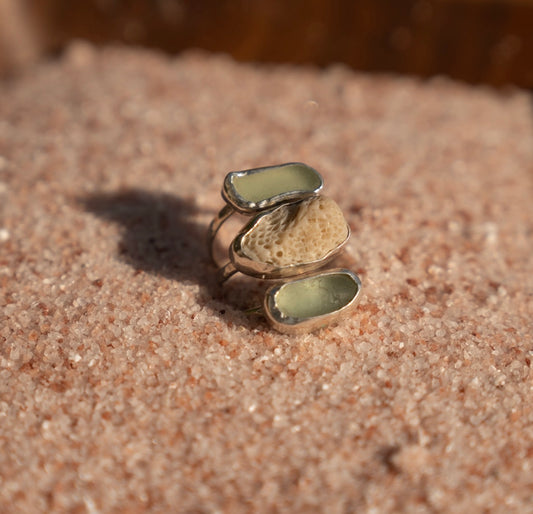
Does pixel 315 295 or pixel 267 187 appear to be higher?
pixel 267 187

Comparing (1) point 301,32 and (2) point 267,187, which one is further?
(1) point 301,32

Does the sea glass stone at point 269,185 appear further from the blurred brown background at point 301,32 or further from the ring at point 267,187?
the blurred brown background at point 301,32

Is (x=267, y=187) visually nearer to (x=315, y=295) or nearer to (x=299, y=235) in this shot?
(x=299, y=235)

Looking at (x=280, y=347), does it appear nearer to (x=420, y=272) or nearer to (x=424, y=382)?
(x=424, y=382)

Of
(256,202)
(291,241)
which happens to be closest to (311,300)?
(291,241)

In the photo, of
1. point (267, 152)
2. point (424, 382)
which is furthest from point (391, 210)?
point (424, 382)

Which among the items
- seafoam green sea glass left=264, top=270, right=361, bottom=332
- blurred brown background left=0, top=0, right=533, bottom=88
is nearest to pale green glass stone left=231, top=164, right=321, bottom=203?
seafoam green sea glass left=264, top=270, right=361, bottom=332

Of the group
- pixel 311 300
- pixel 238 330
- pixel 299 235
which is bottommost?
pixel 238 330
